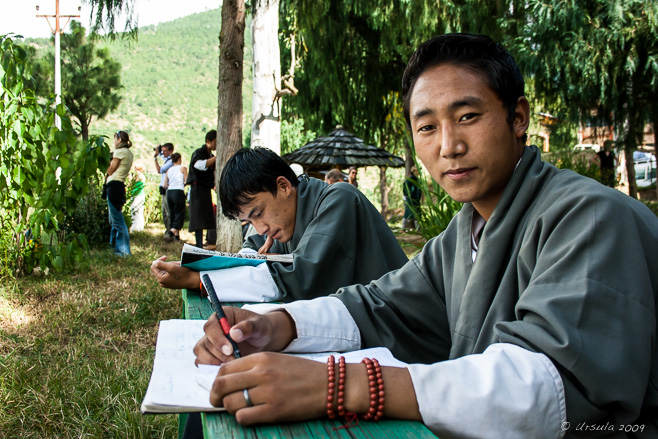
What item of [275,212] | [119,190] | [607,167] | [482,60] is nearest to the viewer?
[482,60]

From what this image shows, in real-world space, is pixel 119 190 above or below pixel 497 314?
below

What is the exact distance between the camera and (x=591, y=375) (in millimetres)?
986

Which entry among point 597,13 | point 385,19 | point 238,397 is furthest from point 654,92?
point 238,397

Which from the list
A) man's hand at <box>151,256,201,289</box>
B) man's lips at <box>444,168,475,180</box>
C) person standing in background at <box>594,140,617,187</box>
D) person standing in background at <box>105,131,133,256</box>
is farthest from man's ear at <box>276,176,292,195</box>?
person standing in background at <box>594,140,617,187</box>

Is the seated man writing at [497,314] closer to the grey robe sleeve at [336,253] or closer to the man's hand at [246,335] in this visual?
the man's hand at [246,335]

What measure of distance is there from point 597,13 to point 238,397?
38.1 feet

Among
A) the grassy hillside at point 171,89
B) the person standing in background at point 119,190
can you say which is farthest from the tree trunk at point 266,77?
the grassy hillside at point 171,89

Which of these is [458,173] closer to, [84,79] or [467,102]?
[467,102]

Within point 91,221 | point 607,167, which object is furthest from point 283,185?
point 607,167

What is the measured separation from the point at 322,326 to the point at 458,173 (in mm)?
517

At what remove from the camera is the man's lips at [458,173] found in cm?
141

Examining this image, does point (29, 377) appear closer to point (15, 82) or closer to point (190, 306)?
point (190, 306)

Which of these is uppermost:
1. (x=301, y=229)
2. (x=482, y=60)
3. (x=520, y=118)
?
(x=482, y=60)

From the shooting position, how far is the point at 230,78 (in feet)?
18.8
